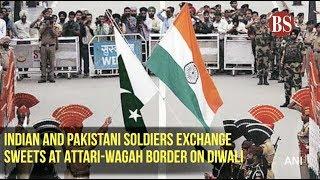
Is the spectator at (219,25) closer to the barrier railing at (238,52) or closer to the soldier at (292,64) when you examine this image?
the barrier railing at (238,52)

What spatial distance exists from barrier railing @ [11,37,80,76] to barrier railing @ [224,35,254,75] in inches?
141

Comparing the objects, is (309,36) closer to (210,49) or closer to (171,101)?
(210,49)

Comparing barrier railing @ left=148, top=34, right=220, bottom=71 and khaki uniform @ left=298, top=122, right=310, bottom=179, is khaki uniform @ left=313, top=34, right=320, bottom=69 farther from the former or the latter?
khaki uniform @ left=298, top=122, right=310, bottom=179

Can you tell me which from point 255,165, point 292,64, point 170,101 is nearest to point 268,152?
point 255,165

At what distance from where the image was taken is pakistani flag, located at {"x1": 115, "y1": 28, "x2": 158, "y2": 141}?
11227mm

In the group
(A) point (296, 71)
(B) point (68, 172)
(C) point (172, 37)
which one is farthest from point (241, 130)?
(A) point (296, 71)

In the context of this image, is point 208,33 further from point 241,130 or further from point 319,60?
point 241,130

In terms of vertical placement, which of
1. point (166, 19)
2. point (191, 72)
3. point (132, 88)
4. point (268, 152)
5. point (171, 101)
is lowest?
point (268, 152)

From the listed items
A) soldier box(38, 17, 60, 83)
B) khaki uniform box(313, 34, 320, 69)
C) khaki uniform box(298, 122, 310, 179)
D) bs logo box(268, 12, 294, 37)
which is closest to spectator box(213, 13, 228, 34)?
bs logo box(268, 12, 294, 37)

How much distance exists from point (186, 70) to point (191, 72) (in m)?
0.08

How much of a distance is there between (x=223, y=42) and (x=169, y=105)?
13.7 feet

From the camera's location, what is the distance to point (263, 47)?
19.5 m

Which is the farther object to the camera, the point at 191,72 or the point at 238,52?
the point at 238,52

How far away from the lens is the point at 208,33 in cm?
2125
